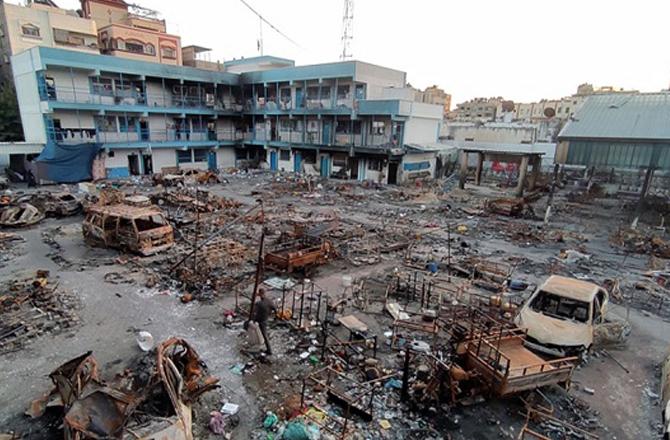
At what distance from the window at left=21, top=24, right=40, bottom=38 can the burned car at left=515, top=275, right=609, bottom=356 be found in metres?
46.6

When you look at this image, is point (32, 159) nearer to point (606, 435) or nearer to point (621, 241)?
point (606, 435)

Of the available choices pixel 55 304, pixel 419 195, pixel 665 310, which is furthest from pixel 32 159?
pixel 665 310

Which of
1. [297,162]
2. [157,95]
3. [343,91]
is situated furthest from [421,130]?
[157,95]

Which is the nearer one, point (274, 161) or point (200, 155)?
point (200, 155)

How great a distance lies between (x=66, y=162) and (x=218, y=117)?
15.6 meters

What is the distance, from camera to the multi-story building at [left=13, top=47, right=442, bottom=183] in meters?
27.5

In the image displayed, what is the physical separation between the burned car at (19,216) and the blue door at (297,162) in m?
22.2

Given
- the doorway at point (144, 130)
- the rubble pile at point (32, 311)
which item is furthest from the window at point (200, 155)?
the rubble pile at point (32, 311)

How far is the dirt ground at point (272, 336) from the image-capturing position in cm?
632

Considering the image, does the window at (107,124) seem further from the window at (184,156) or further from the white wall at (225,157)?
the white wall at (225,157)

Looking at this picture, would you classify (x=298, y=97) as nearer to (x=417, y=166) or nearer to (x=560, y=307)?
(x=417, y=166)

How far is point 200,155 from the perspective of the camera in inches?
1451

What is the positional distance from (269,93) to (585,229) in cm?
3080

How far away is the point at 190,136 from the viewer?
35.0 m
